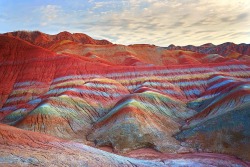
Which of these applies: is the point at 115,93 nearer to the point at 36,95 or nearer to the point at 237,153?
the point at 36,95

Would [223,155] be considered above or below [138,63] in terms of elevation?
below

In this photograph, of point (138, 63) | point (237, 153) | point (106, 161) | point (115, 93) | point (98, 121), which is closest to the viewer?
point (106, 161)

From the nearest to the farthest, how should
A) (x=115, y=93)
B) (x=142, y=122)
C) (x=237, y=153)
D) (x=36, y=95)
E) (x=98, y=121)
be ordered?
(x=237, y=153), (x=142, y=122), (x=98, y=121), (x=115, y=93), (x=36, y=95)

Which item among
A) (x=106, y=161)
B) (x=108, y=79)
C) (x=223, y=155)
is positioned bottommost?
(x=223, y=155)

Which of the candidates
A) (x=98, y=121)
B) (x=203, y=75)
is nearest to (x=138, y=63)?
(x=203, y=75)

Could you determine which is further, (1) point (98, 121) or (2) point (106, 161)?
(1) point (98, 121)

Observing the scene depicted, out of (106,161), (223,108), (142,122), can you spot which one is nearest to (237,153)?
(223,108)
